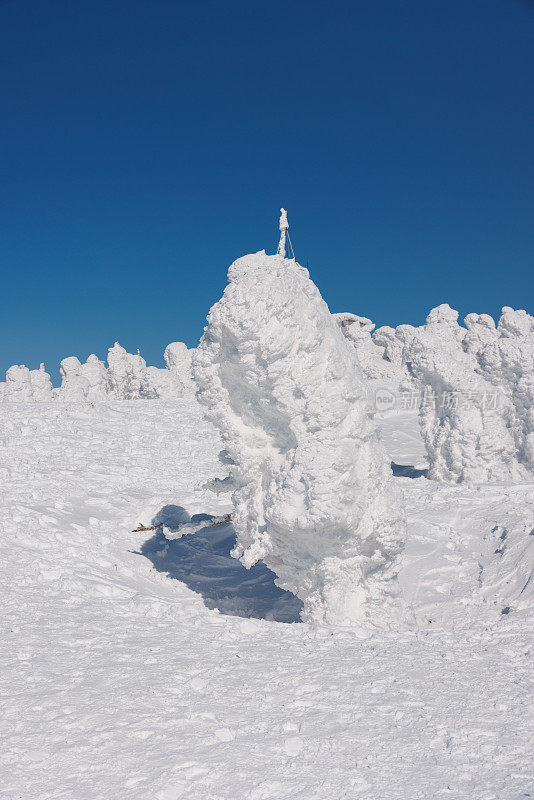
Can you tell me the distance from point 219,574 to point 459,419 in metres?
9.26

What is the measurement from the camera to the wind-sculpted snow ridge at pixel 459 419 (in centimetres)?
1672

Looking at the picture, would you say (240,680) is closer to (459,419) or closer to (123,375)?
(459,419)

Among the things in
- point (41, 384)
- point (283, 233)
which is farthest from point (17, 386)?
point (283, 233)

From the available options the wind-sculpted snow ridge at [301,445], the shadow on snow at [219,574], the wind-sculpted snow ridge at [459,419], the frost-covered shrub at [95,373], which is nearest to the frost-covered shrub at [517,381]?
the wind-sculpted snow ridge at [459,419]

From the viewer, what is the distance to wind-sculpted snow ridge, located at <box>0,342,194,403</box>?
40.2 metres

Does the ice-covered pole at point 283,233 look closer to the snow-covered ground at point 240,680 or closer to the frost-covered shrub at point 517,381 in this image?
the snow-covered ground at point 240,680

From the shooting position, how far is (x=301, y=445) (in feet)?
26.1

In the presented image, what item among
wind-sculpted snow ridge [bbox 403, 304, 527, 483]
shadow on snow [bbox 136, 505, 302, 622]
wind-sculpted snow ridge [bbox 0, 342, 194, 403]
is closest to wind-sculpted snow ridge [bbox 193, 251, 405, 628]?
shadow on snow [bbox 136, 505, 302, 622]

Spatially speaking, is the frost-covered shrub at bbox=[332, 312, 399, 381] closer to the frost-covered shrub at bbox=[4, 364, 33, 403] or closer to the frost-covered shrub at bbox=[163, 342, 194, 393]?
the frost-covered shrub at bbox=[163, 342, 194, 393]

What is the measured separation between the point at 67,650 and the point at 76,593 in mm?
1969

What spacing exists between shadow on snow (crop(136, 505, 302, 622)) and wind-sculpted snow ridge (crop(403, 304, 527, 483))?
7.68 metres

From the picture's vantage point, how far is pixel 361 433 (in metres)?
8.30

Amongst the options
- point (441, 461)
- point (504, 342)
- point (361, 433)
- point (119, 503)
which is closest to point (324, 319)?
point (361, 433)

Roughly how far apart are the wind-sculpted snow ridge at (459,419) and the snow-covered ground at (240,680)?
538 centimetres
